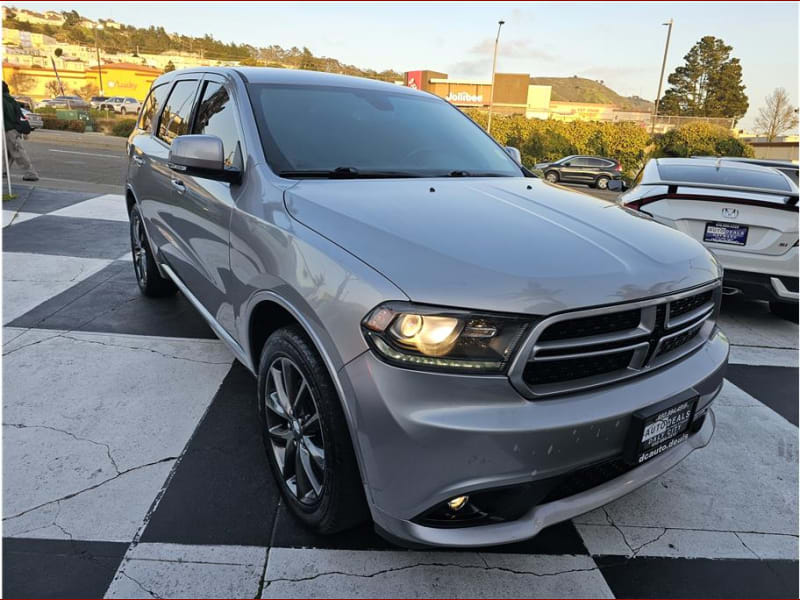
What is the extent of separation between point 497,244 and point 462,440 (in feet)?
2.25

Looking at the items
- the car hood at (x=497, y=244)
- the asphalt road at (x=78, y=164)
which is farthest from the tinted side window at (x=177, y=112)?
the asphalt road at (x=78, y=164)

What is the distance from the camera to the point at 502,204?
7.87 ft

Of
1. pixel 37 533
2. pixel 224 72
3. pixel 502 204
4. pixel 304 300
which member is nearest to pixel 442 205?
pixel 502 204

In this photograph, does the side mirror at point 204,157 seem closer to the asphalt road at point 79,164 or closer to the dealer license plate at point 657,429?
the dealer license plate at point 657,429

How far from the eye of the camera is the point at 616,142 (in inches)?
1307

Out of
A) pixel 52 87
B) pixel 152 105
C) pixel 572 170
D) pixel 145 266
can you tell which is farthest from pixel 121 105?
pixel 145 266

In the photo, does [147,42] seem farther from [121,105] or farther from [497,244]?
[497,244]

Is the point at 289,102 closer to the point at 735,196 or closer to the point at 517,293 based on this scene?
the point at 517,293

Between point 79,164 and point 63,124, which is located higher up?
Answer: point 63,124

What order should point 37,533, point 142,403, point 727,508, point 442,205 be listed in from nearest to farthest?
point 37,533
point 442,205
point 727,508
point 142,403

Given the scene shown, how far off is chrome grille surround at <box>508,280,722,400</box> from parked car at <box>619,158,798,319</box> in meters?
2.97

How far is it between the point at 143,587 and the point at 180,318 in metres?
2.75

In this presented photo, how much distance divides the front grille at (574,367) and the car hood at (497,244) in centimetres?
18

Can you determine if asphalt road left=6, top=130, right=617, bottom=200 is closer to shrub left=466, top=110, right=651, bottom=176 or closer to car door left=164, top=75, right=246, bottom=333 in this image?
car door left=164, top=75, right=246, bottom=333
